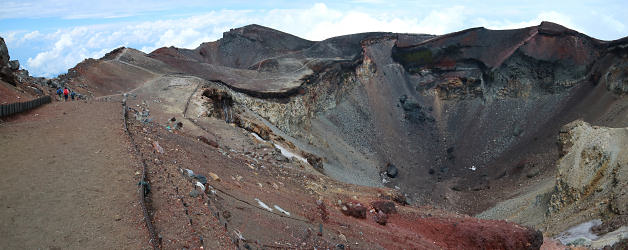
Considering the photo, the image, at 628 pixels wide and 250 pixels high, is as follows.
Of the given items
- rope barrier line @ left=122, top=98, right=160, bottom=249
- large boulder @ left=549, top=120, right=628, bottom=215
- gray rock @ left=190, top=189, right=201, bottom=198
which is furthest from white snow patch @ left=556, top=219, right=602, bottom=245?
rope barrier line @ left=122, top=98, right=160, bottom=249

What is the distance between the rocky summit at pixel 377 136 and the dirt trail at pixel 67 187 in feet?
1.57

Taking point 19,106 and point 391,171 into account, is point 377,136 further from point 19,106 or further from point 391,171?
point 19,106

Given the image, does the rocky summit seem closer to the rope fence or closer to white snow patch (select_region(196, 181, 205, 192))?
white snow patch (select_region(196, 181, 205, 192))

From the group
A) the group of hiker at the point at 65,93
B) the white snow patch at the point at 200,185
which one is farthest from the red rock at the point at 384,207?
the group of hiker at the point at 65,93

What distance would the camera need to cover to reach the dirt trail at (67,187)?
8.09 metres

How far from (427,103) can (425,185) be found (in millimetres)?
14559

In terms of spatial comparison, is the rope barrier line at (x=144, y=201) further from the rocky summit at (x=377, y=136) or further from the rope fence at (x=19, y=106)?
the rope fence at (x=19, y=106)

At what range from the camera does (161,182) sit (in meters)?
10.8

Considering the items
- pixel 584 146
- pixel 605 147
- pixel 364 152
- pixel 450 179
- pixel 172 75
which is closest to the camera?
pixel 605 147

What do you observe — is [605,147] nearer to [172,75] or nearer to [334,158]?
[334,158]

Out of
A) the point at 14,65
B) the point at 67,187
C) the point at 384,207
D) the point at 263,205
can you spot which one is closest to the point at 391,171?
the point at 384,207

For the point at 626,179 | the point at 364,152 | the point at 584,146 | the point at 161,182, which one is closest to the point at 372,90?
the point at 364,152

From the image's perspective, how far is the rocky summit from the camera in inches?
500

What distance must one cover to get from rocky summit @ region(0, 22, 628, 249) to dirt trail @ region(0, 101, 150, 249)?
1.57ft
